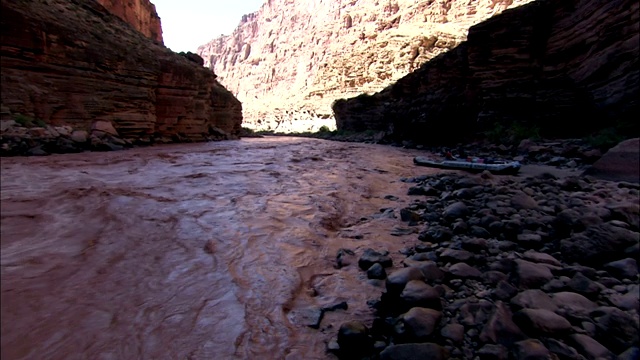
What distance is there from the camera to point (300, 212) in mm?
4609

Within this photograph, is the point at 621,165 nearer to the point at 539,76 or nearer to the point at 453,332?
the point at 453,332

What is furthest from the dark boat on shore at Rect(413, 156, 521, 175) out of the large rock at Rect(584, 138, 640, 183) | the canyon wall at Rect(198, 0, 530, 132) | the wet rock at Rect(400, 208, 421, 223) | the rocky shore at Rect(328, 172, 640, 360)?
the canyon wall at Rect(198, 0, 530, 132)

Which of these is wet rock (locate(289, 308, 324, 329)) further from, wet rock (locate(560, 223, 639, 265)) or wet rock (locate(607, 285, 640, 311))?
wet rock (locate(560, 223, 639, 265))

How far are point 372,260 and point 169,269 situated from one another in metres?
1.72

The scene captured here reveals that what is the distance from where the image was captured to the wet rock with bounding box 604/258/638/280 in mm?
2027

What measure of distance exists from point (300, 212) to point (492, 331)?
3.16 meters

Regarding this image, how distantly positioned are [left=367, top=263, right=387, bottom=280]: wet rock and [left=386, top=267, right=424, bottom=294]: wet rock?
17.3 inches

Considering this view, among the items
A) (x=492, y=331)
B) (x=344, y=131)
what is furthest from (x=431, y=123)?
(x=492, y=331)

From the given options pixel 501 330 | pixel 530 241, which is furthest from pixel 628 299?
pixel 530 241

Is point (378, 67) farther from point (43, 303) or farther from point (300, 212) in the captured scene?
point (43, 303)

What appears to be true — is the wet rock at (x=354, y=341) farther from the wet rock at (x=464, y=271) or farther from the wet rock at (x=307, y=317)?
the wet rock at (x=464, y=271)

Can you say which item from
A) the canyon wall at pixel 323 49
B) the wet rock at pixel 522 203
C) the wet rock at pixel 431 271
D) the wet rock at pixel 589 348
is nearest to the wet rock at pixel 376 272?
the wet rock at pixel 431 271

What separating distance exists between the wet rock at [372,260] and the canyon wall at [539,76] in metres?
8.02

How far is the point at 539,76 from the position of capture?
41.1ft
